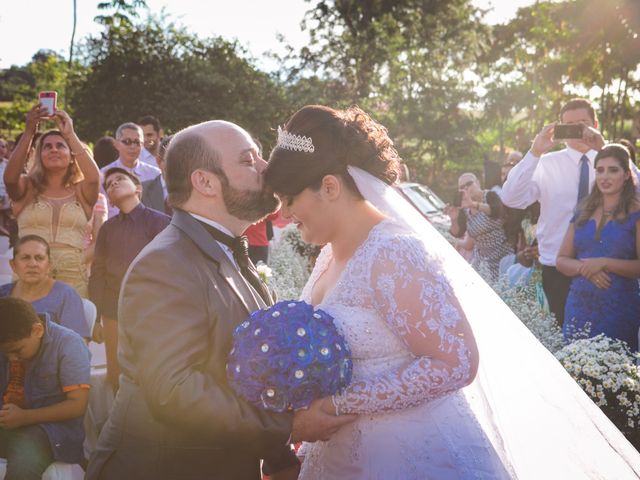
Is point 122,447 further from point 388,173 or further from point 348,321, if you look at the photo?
point 388,173

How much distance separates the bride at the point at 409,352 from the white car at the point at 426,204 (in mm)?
11064

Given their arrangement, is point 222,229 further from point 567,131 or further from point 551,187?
point 551,187

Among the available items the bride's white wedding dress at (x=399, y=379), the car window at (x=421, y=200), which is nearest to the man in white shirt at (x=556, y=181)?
the bride's white wedding dress at (x=399, y=379)

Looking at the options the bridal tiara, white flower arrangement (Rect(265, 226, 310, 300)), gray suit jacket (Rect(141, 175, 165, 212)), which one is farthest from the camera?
white flower arrangement (Rect(265, 226, 310, 300))

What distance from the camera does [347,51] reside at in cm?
2534

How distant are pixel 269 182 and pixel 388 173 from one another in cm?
46

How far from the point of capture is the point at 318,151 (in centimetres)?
280

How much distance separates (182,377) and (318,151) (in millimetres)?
920

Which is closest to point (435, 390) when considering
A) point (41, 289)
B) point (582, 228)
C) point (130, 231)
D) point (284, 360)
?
point (284, 360)

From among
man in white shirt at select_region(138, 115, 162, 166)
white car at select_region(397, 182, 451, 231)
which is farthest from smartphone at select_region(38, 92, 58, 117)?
white car at select_region(397, 182, 451, 231)

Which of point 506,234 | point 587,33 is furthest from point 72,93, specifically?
point 506,234

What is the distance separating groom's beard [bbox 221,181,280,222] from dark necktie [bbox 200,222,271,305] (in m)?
0.09

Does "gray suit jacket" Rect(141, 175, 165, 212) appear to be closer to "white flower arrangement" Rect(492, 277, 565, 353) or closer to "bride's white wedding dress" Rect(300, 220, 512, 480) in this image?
"white flower arrangement" Rect(492, 277, 565, 353)

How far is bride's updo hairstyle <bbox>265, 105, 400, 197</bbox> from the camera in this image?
9.18ft
